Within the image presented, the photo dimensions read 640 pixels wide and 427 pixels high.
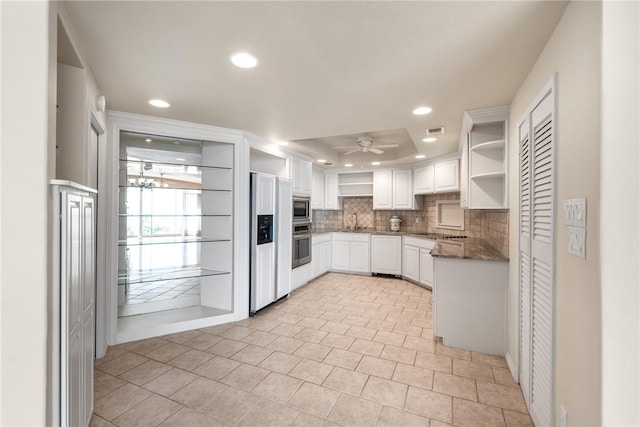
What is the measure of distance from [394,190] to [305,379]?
4.16 metres

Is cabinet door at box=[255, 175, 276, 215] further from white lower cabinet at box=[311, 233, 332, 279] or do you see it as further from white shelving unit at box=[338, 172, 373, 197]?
white shelving unit at box=[338, 172, 373, 197]

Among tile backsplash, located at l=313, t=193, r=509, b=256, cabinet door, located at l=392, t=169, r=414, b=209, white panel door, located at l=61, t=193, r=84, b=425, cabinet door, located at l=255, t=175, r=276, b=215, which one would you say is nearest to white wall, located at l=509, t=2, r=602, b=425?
tile backsplash, located at l=313, t=193, r=509, b=256

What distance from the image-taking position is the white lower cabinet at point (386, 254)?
5398mm

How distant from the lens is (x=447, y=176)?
466 cm

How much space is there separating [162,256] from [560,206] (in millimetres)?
3676

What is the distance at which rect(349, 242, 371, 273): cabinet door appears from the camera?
568 cm

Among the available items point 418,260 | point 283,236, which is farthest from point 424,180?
point 283,236

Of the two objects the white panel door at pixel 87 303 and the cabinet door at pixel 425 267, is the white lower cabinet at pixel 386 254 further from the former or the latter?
the white panel door at pixel 87 303

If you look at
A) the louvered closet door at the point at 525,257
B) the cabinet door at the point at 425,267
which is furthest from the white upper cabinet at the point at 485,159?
the cabinet door at the point at 425,267

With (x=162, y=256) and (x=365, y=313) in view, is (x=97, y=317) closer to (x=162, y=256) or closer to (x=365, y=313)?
(x=162, y=256)
